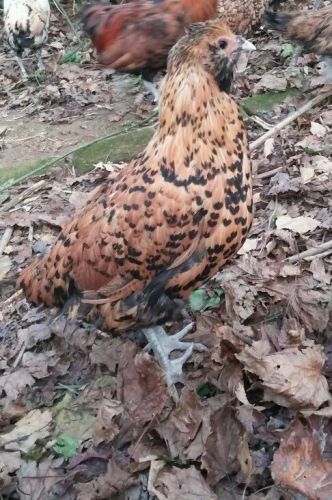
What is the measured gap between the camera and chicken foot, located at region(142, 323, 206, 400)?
3.32 m

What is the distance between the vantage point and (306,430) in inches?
102

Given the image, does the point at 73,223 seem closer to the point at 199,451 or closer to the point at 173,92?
the point at 173,92

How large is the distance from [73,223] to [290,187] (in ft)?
6.10

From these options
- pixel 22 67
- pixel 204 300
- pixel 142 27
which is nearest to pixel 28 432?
pixel 204 300

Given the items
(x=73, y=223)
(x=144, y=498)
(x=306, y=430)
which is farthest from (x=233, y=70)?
(x=144, y=498)

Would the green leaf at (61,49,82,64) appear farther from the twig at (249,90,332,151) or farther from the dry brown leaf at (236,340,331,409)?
the dry brown leaf at (236,340,331,409)

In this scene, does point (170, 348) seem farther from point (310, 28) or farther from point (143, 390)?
point (310, 28)

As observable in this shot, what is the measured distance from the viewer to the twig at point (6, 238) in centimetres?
469

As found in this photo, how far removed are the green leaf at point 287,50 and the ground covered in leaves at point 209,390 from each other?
2.44 m

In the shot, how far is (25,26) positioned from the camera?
25.0 ft

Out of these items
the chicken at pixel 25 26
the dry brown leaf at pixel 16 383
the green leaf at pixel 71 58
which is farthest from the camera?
the green leaf at pixel 71 58

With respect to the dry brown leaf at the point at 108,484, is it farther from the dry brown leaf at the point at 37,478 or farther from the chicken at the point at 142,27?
the chicken at the point at 142,27

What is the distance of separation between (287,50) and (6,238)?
380 centimetres

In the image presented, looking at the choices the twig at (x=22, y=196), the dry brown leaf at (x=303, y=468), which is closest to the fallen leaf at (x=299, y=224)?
the dry brown leaf at (x=303, y=468)
